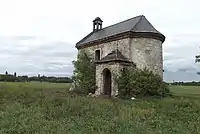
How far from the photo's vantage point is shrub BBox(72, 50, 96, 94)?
95.9ft

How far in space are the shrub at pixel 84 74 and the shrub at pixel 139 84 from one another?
4.66 meters

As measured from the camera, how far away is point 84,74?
2997cm

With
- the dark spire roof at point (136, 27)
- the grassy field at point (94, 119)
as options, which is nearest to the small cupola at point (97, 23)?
the dark spire roof at point (136, 27)

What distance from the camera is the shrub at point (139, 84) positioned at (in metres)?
24.3

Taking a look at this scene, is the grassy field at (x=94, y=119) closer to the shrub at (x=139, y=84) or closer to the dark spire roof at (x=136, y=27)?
the shrub at (x=139, y=84)

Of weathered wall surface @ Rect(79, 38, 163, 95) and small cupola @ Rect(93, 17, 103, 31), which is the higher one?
small cupola @ Rect(93, 17, 103, 31)

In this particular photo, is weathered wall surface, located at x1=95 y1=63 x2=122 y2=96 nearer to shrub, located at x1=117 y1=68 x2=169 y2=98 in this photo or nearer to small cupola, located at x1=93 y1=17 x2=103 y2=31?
shrub, located at x1=117 y1=68 x2=169 y2=98

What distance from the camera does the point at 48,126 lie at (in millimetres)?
10891

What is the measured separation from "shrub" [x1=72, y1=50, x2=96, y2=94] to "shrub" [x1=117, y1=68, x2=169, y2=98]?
4.66 m

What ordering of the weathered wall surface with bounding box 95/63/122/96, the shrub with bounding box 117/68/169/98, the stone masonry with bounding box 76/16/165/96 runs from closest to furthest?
the shrub with bounding box 117/68/169/98, the weathered wall surface with bounding box 95/63/122/96, the stone masonry with bounding box 76/16/165/96

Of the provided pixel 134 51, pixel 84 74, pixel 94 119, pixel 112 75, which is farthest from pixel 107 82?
pixel 94 119

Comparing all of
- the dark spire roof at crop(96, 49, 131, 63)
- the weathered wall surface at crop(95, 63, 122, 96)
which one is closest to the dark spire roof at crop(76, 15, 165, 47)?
the dark spire roof at crop(96, 49, 131, 63)

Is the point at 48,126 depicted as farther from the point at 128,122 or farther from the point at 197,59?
the point at 197,59

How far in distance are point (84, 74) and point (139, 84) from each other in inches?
300
